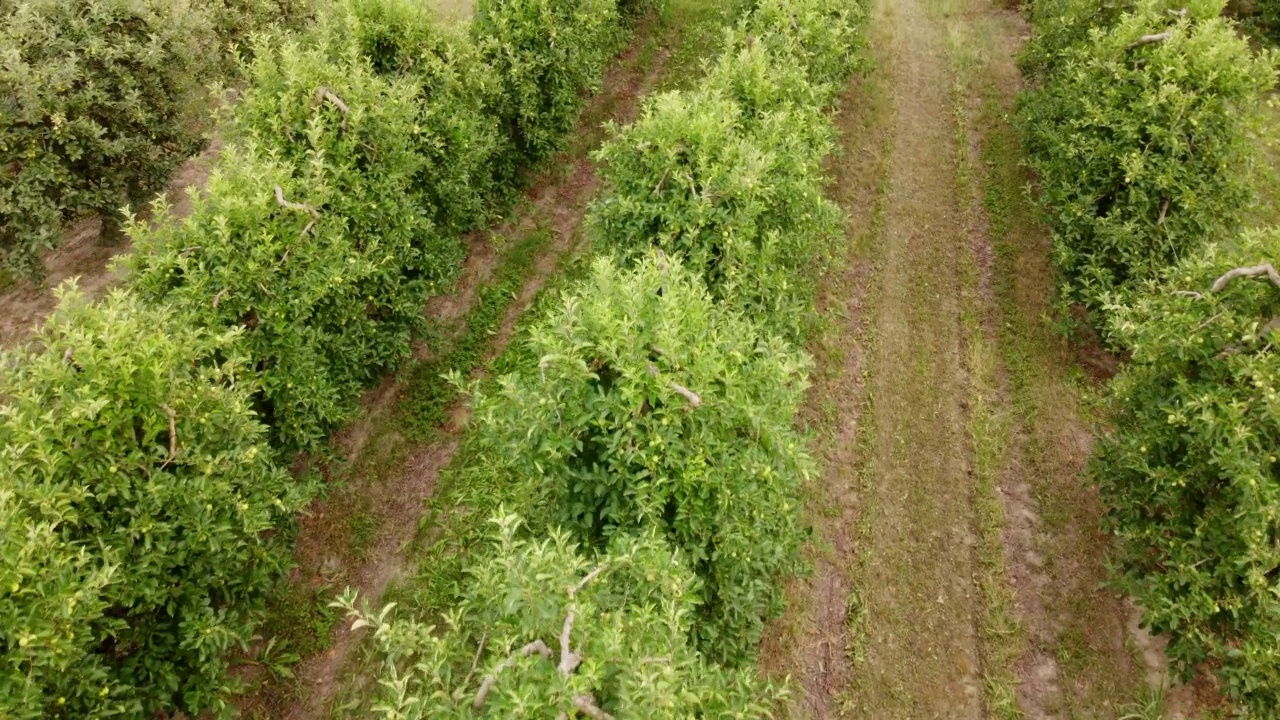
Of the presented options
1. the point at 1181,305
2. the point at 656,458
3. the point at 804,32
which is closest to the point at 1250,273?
the point at 1181,305

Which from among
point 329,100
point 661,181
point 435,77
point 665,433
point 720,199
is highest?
point 329,100

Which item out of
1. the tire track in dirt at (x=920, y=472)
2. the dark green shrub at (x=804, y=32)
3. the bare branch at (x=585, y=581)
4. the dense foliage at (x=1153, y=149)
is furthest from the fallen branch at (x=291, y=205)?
the dense foliage at (x=1153, y=149)

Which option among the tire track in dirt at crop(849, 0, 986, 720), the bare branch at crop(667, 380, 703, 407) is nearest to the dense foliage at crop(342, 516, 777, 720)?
the bare branch at crop(667, 380, 703, 407)

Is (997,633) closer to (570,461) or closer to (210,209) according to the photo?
(570,461)

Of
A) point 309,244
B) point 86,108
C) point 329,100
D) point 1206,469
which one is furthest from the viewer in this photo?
point 86,108

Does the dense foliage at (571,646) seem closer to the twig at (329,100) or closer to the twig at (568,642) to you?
the twig at (568,642)

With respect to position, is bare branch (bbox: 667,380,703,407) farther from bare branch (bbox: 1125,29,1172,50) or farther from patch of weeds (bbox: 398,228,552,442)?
bare branch (bbox: 1125,29,1172,50)

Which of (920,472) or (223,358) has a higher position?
(223,358)

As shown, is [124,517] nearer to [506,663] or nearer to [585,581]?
[506,663]

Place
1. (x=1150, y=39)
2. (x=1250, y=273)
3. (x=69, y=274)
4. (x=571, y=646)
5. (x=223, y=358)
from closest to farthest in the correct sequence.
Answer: (x=571, y=646) < (x=1250, y=273) < (x=223, y=358) < (x=1150, y=39) < (x=69, y=274)
